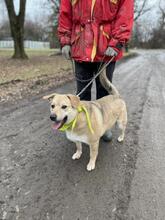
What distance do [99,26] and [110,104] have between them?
3.22 ft

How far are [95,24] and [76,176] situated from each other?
5.93ft

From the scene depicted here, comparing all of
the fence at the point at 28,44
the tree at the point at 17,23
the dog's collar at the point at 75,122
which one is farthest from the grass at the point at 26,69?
the fence at the point at 28,44

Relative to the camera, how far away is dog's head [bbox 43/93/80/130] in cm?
286

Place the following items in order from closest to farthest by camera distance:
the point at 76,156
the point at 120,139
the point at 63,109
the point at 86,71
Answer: the point at 63,109 → the point at 76,156 → the point at 86,71 → the point at 120,139

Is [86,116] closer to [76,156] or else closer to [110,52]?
[76,156]

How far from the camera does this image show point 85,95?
401cm

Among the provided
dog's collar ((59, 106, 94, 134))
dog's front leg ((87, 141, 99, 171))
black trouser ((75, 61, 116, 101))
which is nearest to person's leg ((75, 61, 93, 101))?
black trouser ((75, 61, 116, 101))

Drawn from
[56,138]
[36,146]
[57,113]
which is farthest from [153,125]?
[57,113]

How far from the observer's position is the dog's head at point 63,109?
2859mm

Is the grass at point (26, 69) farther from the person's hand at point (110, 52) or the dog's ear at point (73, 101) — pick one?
the dog's ear at point (73, 101)

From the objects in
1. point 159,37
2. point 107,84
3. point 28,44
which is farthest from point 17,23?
point 159,37

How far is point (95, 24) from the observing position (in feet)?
10.9

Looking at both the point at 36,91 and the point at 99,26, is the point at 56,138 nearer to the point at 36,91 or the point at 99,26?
the point at 99,26

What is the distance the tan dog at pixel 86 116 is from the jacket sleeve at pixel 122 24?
0.49m
